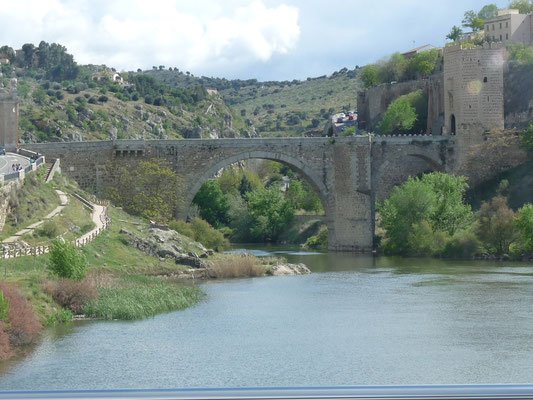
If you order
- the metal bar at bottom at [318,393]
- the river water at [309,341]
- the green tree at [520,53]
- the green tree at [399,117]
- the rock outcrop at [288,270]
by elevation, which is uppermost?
the green tree at [520,53]

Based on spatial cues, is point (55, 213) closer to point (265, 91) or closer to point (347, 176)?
point (347, 176)

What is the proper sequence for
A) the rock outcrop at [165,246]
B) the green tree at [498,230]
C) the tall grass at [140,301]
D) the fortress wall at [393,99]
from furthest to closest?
the fortress wall at [393,99] → the green tree at [498,230] → the rock outcrop at [165,246] → the tall grass at [140,301]

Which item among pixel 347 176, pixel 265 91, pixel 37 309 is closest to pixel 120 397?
pixel 37 309

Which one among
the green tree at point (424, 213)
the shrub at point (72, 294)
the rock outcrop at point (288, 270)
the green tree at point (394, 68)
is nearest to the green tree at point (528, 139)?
the green tree at point (424, 213)

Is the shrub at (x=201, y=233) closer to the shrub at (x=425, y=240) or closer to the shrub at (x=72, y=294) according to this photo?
the shrub at (x=425, y=240)

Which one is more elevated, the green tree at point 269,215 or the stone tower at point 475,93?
the stone tower at point 475,93

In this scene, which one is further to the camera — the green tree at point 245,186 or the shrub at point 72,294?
the green tree at point 245,186

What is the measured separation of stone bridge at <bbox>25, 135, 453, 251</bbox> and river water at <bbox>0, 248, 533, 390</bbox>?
18618 millimetres

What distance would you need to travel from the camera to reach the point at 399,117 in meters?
66.6

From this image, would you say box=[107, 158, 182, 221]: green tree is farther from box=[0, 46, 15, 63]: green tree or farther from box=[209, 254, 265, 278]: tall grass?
box=[0, 46, 15, 63]: green tree

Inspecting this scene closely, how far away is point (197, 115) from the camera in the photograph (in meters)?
95.8

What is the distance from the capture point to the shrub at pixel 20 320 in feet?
72.2

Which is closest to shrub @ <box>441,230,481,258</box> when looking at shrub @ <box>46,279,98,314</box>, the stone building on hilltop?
shrub @ <box>46,279,98,314</box>

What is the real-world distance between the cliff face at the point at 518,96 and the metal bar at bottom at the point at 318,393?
2248 inches
